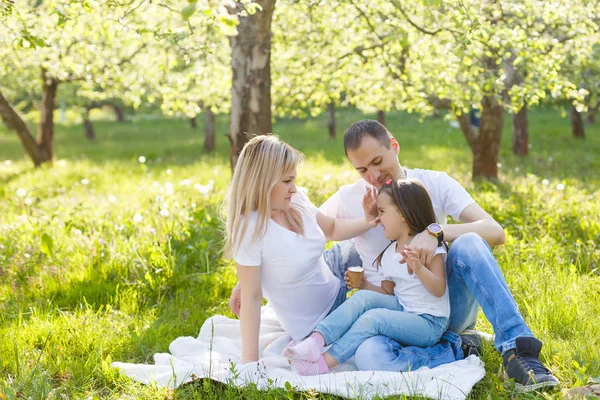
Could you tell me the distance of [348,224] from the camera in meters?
4.00

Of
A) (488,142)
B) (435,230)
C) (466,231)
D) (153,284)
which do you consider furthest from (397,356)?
(488,142)

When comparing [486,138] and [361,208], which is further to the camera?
[486,138]

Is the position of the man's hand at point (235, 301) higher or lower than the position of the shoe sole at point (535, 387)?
higher

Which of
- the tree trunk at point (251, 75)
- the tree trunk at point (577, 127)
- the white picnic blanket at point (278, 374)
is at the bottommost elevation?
the white picnic blanket at point (278, 374)

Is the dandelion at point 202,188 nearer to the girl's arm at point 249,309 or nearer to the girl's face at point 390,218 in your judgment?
Answer: the girl's arm at point 249,309

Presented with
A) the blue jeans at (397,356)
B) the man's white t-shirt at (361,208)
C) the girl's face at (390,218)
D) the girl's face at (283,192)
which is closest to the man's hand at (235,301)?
the girl's face at (283,192)

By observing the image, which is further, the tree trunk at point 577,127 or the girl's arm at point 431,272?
the tree trunk at point 577,127

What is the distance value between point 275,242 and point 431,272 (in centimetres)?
92

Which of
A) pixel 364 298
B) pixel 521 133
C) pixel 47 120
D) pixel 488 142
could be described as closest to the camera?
pixel 364 298

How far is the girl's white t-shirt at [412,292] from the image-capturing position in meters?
3.52

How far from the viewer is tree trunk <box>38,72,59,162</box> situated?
46.1 ft

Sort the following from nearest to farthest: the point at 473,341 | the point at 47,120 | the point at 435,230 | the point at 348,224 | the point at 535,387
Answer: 1. the point at 535,387
2. the point at 435,230
3. the point at 473,341
4. the point at 348,224
5. the point at 47,120

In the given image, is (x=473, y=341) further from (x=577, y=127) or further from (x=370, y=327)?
(x=577, y=127)

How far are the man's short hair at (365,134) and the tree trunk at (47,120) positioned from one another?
11.9 meters
